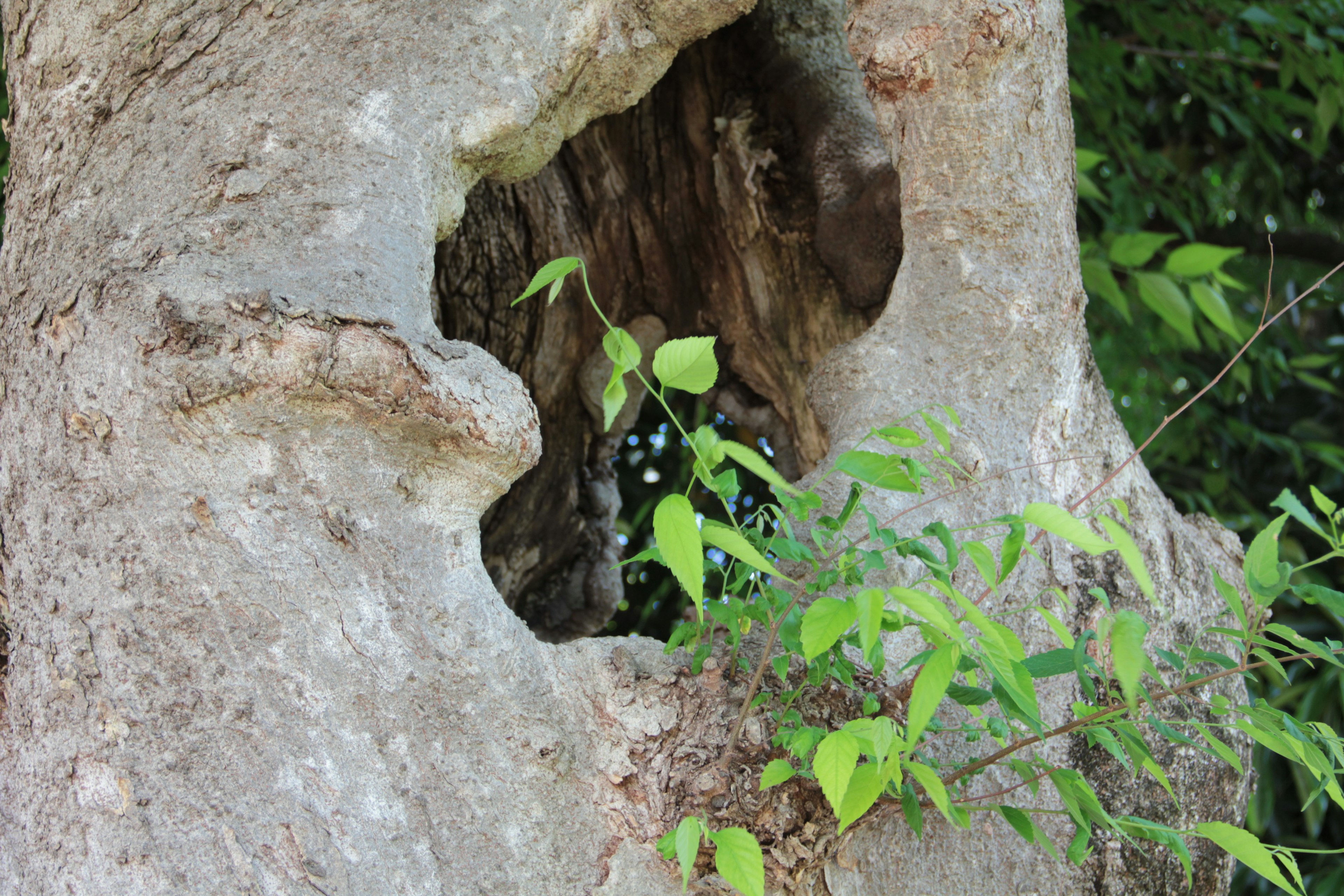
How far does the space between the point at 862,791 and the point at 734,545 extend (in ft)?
0.82

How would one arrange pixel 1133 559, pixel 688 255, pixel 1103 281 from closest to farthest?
pixel 1133 559 < pixel 1103 281 < pixel 688 255

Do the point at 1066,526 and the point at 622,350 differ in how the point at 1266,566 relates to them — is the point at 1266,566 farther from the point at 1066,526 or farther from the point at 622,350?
the point at 622,350

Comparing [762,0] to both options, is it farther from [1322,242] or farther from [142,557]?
[1322,242]

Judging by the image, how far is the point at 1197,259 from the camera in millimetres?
1270

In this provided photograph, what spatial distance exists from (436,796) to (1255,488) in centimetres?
321

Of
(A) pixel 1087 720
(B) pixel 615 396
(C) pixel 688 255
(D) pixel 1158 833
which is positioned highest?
(B) pixel 615 396

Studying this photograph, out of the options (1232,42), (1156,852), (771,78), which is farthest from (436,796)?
(1232,42)

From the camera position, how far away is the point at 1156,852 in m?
1.11

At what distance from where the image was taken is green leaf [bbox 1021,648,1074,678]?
0.79 m

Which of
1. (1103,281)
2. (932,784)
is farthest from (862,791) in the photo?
(1103,281)

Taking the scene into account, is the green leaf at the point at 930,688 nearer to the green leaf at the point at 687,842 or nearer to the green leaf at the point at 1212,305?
the green leaf at the point at 687,842

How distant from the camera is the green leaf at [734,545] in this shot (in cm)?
62

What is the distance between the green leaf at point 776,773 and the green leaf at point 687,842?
6 cm

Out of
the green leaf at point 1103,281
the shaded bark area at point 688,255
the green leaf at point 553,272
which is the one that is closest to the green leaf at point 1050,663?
the green leaf at point 553,272
